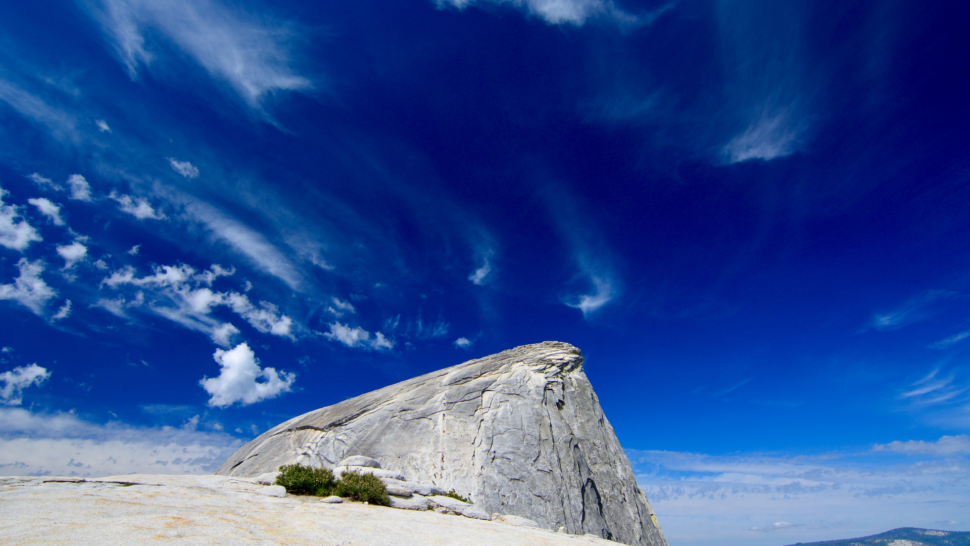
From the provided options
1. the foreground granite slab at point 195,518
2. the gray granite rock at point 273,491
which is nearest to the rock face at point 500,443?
the foreground granite slab at point 195,518

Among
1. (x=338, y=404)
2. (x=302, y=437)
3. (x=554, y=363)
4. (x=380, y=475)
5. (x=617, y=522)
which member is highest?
(x=554, y=363)

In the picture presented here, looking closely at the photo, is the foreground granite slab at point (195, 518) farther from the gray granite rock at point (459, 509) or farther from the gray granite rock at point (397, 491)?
the gray granite rock at point (397, 491)

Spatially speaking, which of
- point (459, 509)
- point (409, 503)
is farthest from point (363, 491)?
point (459, 509)

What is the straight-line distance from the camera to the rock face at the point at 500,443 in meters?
28.1

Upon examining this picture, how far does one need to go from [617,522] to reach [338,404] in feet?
91.5

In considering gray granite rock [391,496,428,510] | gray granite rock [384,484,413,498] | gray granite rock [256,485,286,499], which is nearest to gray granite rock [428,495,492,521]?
gray granite rock [391,496,428,510]

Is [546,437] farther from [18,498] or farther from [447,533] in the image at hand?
[18,498]

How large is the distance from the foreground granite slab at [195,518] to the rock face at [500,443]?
11.6m

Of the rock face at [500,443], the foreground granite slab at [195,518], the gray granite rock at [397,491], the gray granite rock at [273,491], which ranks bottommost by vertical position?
the foreground granite slab at [195,518]

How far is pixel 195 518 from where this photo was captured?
1117 centimetres

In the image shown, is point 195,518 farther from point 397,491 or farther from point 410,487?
point 410,487

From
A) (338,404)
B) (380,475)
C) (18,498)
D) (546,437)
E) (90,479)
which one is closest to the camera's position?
(18,498)

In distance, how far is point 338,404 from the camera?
40.5 metres

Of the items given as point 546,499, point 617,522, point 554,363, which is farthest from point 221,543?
point 554,363
